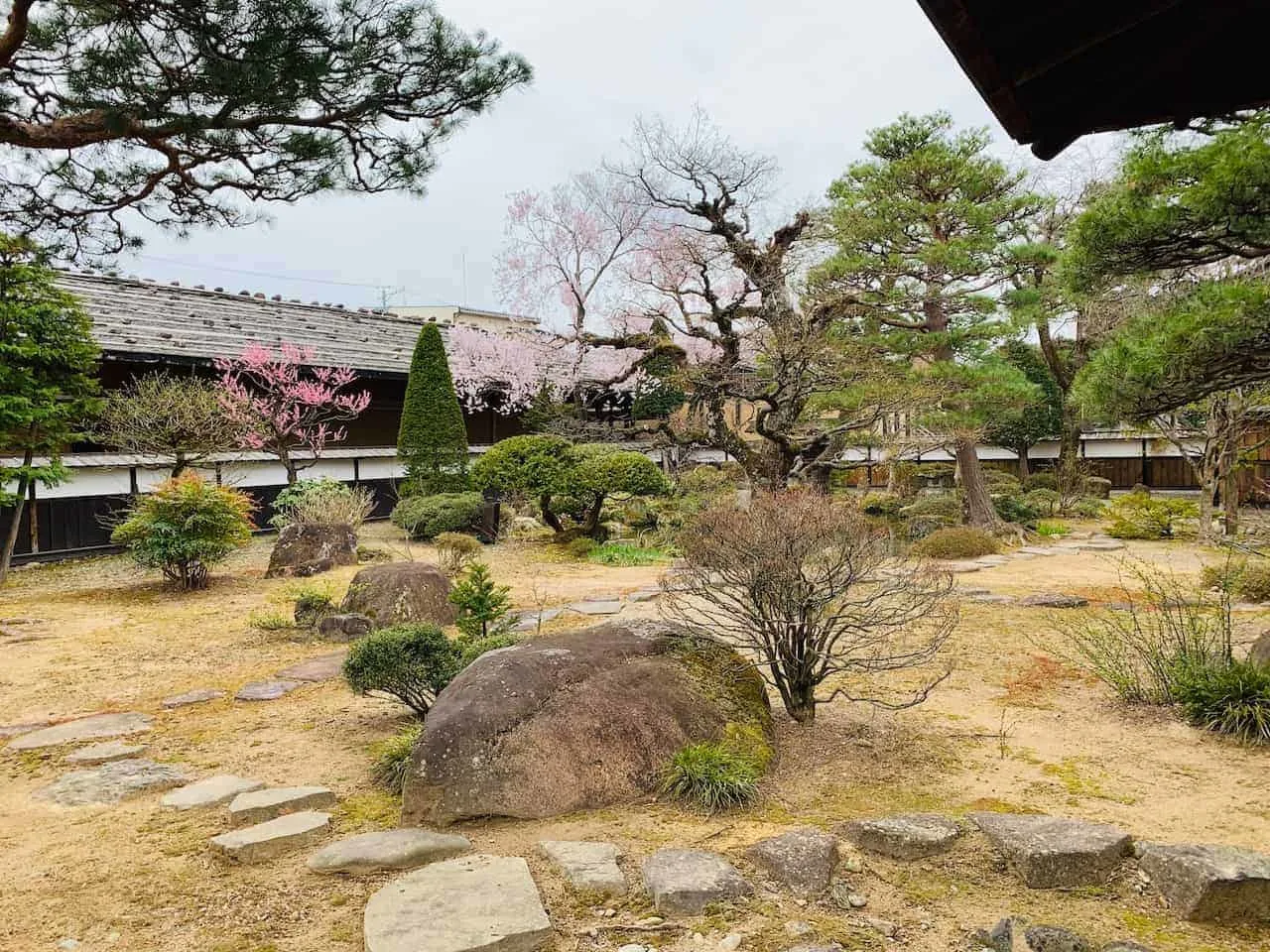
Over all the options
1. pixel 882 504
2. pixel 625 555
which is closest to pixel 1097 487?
pixel 882 504

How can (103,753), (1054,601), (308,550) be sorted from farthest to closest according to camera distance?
(308,550), (1054,601), (103,753)

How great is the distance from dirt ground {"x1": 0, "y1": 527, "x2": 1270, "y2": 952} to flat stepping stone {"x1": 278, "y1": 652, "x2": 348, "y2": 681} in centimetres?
21

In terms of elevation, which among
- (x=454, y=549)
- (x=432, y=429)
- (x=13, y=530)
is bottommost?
(x=454, y=549)

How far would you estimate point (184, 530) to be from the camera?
30.3 feet

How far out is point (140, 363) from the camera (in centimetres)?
1320

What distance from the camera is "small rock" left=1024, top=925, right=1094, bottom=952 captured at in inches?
91.1

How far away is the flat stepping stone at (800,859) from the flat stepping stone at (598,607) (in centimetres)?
479

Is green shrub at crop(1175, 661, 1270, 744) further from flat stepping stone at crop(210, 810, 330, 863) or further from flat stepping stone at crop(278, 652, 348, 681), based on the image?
flat stepping stone at crop(278, 652, 348, 681)

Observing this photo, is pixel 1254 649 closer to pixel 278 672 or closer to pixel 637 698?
pixel 637 698

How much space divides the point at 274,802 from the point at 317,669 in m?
2.79

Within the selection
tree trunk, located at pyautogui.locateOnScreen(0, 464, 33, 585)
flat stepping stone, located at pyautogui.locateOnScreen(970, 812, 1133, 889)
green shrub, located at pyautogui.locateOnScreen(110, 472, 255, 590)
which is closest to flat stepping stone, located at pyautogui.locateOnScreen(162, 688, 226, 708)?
green shrub, located at pyautogui.locateOnScreen(110, 472, 255, 590)

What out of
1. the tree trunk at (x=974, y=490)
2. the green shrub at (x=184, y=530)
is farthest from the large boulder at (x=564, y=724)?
the tree trunk at (x=974, y=490)

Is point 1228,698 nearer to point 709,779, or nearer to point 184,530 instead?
point 709,779

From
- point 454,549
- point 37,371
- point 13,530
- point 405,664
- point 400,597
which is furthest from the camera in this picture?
point 454,549
